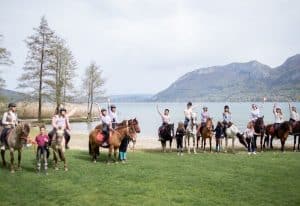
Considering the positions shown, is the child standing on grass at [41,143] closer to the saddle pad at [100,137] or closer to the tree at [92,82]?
the saddle pad at [100,137]

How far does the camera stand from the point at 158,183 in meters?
14.0

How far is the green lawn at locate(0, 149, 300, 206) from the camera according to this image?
12.1 meters

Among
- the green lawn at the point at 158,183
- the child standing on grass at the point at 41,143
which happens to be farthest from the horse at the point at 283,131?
the child standing on grass at the point at 41,143

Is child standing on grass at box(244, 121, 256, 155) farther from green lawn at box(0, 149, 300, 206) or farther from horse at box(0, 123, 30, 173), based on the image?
horse at box(0, 123, 30, 173)

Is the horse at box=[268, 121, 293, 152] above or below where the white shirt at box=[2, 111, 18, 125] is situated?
below

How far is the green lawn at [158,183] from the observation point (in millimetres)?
12086

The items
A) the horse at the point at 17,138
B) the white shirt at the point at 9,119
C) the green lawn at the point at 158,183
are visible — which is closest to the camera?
the green lawn at the point at 158,183

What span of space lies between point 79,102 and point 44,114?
592 centimetres

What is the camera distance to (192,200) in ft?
39.4

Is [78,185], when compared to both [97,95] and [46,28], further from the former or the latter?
[97,95]

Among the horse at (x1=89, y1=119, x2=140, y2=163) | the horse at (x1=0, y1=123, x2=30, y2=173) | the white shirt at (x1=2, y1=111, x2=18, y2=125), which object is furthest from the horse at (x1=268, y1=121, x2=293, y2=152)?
the white shirt at (x1=2, y1=111, x2=18, y2=125)

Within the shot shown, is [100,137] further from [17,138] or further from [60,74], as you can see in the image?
[60,74]

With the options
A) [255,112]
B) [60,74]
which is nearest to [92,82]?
[60,74]

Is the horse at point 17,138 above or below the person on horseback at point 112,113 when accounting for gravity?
below
